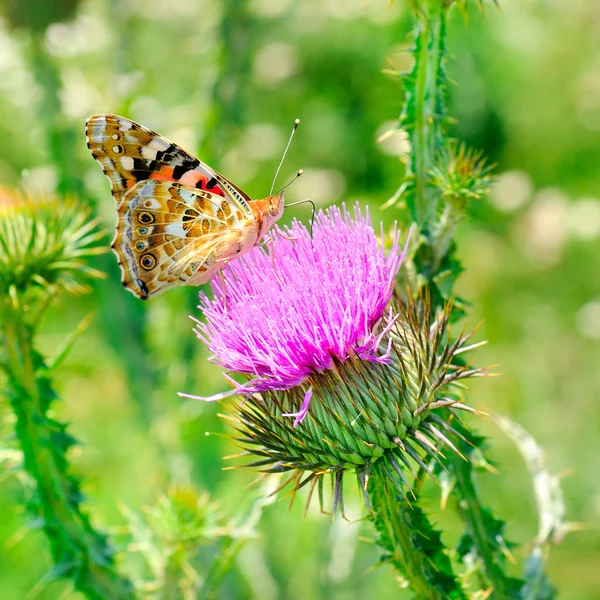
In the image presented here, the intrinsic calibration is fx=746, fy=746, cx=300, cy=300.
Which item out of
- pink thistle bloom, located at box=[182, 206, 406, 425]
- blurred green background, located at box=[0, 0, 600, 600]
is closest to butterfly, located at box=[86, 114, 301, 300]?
pink thistle bloom, located at box=[182, 206, 406, 425]

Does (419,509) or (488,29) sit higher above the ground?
(488,29)

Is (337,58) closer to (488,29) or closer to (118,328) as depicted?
(488,29)

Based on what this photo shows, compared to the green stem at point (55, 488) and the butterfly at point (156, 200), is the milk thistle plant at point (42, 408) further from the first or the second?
the butterfly at point (156, 200)

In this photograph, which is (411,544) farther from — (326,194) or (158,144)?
(326,194)

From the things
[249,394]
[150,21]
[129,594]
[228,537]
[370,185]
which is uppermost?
[150,21]

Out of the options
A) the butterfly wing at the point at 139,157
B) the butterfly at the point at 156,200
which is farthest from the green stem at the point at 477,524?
the butterfly wing at the point at 139,157

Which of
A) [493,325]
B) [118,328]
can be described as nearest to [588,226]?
[493,325]

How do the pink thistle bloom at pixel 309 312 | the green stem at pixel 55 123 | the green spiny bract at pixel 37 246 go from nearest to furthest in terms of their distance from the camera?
the pink thistle bloom at pixel 309 312
the green spiny bract at pixel 37 246
the green stem at pixel 55 123

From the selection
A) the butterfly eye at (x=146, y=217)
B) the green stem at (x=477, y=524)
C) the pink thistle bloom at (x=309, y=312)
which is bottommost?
the green stem at (x=477, y=524)
